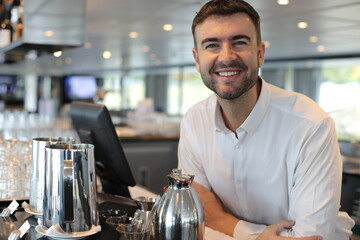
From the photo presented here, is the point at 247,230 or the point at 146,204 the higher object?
the point at 146,204

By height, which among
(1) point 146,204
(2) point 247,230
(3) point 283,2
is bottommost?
(2) point 247,230

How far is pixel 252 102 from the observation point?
1694 mm

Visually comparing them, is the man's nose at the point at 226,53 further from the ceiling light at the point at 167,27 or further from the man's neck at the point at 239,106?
the ceiling light at the point at 167,27

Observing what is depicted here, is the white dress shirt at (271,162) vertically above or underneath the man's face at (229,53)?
underneath

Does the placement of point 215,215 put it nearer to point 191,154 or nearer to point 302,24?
point 191,154

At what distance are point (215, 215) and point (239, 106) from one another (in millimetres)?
418

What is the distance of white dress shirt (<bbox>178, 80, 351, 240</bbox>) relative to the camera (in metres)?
1.48

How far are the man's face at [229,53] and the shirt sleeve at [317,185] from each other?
291 mm

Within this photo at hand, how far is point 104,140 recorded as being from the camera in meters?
1.76

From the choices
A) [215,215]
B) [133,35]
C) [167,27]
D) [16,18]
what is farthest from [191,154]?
[133,35]

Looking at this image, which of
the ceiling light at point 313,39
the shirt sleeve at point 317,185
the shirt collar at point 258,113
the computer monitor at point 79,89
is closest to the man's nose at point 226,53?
the shirt collar at point 258,113

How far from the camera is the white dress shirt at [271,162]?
148 centimetres

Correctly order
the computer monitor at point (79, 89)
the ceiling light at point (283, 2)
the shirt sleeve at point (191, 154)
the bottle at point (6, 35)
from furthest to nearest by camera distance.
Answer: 1. the computer monitor at point (79, 89)
2. the ceiling light at point (283, 2)
3. the bottle at point (6, 35)
4. the shirt sleeve at point (191, 154)

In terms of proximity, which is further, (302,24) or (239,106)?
(302,24)
